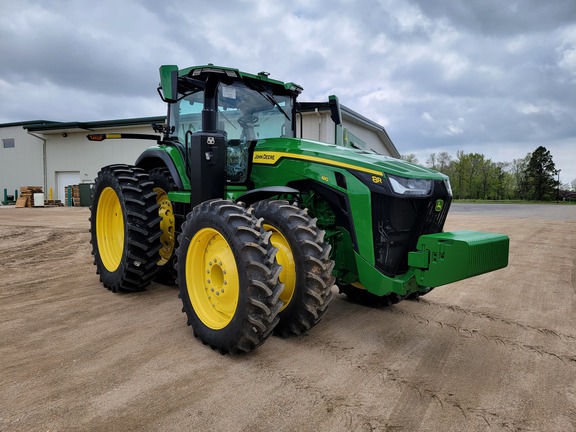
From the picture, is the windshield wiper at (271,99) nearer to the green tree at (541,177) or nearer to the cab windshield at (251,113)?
the cab windshield at (251,113)

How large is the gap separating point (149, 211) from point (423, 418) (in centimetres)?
353

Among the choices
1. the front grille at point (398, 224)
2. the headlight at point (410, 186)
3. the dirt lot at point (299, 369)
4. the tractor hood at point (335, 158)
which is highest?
the tractor hood at point (335, 158)

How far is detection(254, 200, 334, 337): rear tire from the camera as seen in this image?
3258 millimetres

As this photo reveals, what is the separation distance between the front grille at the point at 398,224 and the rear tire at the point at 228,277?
934mm

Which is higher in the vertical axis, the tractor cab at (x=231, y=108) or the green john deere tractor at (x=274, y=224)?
the tractor cab at (x=231, y=108)

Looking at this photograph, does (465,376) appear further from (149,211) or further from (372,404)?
(149,211)

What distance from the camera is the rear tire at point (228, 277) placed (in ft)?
9.92

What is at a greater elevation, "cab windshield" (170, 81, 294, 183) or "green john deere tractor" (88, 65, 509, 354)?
"cab windshield" (170, 81, 294, 183)

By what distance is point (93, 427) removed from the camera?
232 cm

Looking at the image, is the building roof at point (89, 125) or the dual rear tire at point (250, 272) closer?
the dual rear tire at point (250, 272)

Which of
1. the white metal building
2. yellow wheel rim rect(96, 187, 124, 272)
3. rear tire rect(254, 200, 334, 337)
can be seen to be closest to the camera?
rear tire rect(254, 200, 334, 337)

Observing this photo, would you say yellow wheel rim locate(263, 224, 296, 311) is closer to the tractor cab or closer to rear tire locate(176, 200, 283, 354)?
rear tire locate(176, 200, 283, 354)

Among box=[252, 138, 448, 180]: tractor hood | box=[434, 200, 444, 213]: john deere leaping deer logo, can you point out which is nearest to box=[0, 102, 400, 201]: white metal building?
box=[252, 138, 448, 180]: tractor hood

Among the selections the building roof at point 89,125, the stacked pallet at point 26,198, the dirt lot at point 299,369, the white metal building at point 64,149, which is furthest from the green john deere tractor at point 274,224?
the stacked pallet at point 26,198
